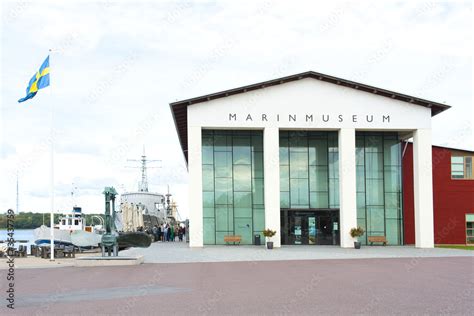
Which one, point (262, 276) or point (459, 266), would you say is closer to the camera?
point (262, 276)

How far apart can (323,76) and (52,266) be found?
20.8 meters

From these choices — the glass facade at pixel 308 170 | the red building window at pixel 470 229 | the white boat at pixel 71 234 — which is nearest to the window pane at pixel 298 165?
the glass facade at pixel 308 170

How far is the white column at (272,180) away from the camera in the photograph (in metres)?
36.1

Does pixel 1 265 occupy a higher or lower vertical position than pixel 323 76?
lower

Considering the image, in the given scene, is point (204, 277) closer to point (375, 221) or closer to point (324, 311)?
point (324, 311)

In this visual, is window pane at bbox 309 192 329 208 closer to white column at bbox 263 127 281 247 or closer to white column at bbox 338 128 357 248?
white column at bbox 338 128 357 248

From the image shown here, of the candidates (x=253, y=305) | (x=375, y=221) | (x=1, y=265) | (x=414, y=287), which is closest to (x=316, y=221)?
(x=375, y=221)

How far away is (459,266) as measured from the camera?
70.7ft

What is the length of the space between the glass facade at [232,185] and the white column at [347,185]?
17.4 ft

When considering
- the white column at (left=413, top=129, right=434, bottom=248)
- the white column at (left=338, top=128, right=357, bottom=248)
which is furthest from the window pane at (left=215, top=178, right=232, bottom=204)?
the white column at (left=413, top=129, right=434, bottom=248)

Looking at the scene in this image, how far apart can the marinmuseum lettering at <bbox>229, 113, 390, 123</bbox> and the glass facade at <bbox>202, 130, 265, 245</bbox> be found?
2499mm

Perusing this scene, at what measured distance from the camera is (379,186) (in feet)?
130

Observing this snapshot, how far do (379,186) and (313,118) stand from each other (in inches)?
272

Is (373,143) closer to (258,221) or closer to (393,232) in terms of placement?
(393,232)
